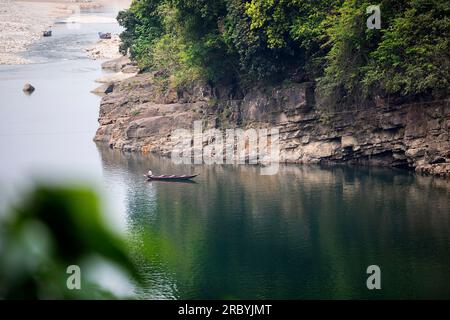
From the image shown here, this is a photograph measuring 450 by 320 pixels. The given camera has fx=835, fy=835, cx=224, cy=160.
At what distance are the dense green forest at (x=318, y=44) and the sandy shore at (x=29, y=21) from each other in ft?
115

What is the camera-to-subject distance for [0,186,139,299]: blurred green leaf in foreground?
3000 millimetres

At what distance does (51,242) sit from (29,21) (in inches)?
3704

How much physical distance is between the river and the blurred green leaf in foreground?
10270 mm

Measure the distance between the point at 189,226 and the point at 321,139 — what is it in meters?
11.0

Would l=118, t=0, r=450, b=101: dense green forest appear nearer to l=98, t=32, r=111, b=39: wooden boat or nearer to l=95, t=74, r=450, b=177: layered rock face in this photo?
l=95, t=74, r=450, b=177: layered rock face

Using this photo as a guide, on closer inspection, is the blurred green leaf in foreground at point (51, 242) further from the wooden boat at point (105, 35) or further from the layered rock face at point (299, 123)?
the wooden boat at point (105, 35)

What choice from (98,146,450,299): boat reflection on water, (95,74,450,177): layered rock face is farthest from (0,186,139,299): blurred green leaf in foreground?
(95,74,450,177): layered rock face

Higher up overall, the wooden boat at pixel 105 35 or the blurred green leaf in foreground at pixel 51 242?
the wooden boat at pixel 105 35

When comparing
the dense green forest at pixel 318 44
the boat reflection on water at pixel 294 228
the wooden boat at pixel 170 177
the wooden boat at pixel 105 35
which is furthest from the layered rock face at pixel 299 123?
the wooden boat at pixel 105 35

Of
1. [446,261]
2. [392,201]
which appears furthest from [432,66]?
[446,261]

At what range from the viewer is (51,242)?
310cm

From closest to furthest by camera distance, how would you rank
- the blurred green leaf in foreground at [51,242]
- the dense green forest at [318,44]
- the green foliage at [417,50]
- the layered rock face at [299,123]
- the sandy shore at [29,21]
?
the blurred green leaf in foreground at [51,242] < the green foliage at [417,50] < the dense green forest at [318,44] < the layered rock face at [299,123] < the sandy shore at [29,21]

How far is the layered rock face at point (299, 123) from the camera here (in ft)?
→ 116

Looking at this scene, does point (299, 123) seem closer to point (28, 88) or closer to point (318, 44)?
point (318, 44)
